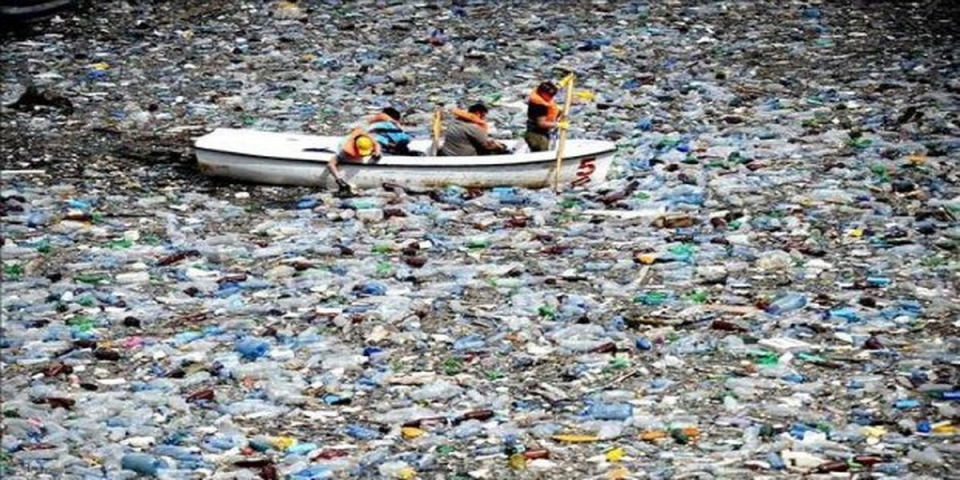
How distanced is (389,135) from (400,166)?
0.56 meters

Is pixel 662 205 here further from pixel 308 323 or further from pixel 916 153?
pixel 308 323

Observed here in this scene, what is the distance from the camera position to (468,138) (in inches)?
589

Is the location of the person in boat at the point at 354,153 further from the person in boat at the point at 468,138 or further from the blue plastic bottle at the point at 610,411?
the blue plastic bottle at the point at 610,411

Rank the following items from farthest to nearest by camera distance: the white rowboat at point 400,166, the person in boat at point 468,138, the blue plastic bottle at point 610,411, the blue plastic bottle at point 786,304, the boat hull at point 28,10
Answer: the boat hull at point 28,10 < the person in boat at point 468,138 < the white rowboat at point 400,166 < the blue plastic bottle at point 786,304 < the blue plastic bottle at point 610,411

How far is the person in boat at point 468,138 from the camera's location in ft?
49.1

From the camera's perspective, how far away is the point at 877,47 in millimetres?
19984

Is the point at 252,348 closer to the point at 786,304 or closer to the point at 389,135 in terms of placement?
the point at 786,304

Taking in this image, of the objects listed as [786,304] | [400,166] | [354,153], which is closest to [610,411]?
[786,304]

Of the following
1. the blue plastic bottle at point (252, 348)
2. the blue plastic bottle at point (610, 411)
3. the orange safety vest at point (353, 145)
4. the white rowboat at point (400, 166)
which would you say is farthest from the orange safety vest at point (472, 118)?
the blue plastic bottle at point (610, 411)

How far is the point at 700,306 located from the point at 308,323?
113 inches

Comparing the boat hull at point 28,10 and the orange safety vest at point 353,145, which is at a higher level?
the orange safety vest at point 353,145

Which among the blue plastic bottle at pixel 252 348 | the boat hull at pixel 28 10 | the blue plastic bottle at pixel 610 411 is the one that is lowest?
the boat hull at pixel 28 10

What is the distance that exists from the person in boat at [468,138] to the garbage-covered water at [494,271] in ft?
1.87

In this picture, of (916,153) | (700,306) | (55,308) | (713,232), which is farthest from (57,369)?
(916,153)
